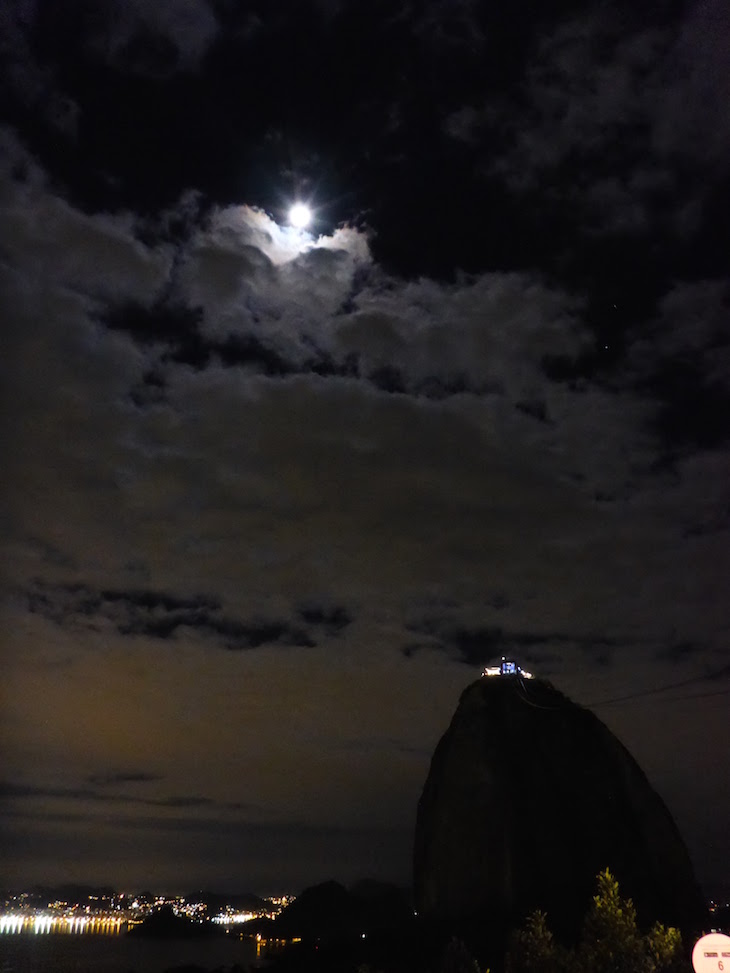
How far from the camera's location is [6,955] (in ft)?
511

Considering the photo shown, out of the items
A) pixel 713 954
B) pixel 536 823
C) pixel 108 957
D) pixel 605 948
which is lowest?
pixel 108 957

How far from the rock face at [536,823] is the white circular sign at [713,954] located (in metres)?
24.1

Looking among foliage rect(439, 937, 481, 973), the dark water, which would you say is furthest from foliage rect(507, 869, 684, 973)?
the dark water

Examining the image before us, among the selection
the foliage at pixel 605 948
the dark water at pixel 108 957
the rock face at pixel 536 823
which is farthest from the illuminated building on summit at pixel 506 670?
the dark water at pixel 108 957

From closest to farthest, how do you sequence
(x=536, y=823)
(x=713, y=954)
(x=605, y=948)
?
(x=713, y=954), (x=605, y=948), (x=536, y=823)

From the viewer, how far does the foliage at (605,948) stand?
22.3 m

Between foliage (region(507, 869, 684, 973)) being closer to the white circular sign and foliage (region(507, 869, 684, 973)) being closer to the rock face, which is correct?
the white circular sign

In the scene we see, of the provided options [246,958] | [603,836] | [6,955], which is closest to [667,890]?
[603,836]

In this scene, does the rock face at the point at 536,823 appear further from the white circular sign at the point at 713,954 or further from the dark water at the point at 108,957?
the dark water at the point at 108,957

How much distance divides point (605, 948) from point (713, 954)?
9.79 metres

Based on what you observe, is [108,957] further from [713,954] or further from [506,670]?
[713,954]

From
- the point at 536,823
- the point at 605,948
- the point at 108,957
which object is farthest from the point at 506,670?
the point at 108,957

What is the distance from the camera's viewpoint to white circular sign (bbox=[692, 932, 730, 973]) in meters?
15.8

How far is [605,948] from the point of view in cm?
2447
